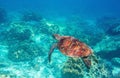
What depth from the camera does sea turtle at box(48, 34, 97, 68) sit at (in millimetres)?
5745

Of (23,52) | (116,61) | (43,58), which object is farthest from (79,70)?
(116,61)

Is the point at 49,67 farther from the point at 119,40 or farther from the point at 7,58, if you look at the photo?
the point at 119,40

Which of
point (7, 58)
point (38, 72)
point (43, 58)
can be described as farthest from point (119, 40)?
point (7, 58)

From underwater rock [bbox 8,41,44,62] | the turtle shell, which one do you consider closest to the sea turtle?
the turtle shell

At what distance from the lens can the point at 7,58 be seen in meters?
12.6

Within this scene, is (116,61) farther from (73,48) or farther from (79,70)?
(73,48)

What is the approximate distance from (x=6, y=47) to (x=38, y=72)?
436 centimetres

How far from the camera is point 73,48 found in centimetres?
588

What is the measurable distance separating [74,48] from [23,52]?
7.35m

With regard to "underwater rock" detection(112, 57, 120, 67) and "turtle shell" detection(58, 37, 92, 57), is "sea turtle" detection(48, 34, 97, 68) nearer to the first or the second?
"turtle shell" detection(58, 37, 92, 57)

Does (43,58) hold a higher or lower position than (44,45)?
lower

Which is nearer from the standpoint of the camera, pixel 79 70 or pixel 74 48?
pixel 74 48

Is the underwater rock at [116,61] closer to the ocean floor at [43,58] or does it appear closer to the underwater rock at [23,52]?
the ocean floor at [43,58]

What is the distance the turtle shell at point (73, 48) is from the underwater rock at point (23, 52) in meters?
6.85
